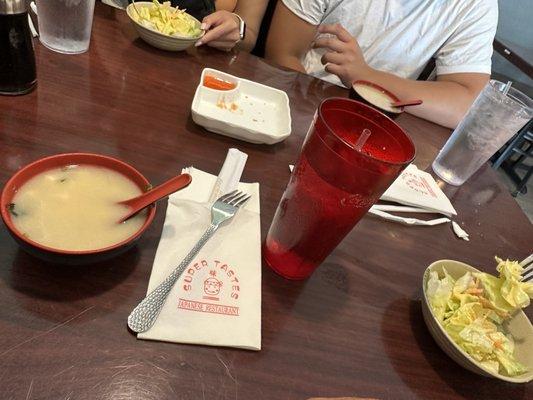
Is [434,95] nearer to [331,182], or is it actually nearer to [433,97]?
[433,97]

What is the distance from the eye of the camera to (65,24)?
107cm

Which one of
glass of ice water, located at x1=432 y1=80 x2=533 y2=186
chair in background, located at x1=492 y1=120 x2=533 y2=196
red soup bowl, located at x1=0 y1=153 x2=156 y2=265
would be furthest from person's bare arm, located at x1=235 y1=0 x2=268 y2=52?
chair in background, located at x1=492 y1=120 x2=533 y2=196

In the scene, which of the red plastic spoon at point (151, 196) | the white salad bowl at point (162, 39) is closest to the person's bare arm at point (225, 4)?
the white salad bowl at point (162, 39)

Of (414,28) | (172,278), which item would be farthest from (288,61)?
(172,278)

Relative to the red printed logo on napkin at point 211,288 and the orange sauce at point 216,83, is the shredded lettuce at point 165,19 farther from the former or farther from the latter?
the red printed logo on napkin at point 211,288

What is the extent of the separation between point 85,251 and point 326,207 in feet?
1.13

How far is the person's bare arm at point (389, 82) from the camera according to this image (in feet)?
5.04

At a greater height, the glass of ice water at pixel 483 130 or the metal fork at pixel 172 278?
the glass of ice water at pixel 483 130

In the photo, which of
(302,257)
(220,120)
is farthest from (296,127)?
(302,257)

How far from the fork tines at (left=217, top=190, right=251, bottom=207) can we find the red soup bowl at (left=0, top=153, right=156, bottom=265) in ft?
0.54

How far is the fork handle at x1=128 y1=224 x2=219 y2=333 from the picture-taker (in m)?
0.54

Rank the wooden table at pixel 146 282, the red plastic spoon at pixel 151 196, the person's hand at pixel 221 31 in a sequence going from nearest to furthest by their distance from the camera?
1. the wooden table at pixel 146 282
2. the red plastic spoon at pixel 151 196
3. the person's hand at pixel 221 31

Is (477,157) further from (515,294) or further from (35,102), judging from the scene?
(35,102)

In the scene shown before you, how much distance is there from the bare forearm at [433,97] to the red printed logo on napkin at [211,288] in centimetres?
115
